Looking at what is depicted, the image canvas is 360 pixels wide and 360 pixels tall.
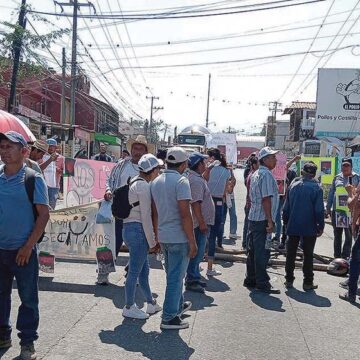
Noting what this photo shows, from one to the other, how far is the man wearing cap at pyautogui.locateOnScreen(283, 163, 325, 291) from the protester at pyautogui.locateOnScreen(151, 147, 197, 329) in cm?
243

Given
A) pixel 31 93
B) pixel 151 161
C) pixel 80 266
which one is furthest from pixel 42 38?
pixel 31 93

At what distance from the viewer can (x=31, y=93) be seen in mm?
32719

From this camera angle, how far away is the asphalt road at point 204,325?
4.29 metres

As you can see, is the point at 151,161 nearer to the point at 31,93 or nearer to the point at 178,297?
the point at 178,297

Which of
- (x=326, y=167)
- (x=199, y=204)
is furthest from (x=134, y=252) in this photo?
(x=326, y=167)

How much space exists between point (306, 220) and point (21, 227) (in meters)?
4.16

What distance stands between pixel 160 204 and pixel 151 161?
0.50 metres

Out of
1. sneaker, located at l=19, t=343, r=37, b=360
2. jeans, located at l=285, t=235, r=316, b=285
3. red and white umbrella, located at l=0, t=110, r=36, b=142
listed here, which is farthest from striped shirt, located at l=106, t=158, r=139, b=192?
sneaker, located at l=19, t=343, r=37, b=360

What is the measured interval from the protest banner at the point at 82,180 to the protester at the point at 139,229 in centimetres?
343

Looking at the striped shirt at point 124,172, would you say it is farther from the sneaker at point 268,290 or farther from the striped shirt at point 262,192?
the sneaker at point 268,290

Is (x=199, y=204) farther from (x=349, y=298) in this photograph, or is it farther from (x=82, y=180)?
(x=82, y=180)

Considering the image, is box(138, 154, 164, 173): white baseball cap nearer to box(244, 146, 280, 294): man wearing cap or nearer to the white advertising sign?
box(244, 146, 280, 294): man wearing cap

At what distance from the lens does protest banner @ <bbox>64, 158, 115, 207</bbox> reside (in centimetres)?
829

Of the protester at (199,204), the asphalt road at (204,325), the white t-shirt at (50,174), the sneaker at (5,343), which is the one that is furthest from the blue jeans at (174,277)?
the white t-shirt at (50,174)
